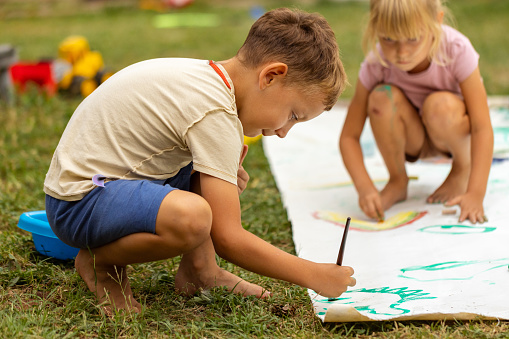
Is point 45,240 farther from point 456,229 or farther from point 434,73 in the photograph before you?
point 434,73

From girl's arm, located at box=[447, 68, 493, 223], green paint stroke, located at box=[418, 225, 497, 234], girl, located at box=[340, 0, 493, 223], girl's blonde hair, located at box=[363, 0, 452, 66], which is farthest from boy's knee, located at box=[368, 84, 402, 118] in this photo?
green paint stroke, located at box=[418, 225, 497, 234]

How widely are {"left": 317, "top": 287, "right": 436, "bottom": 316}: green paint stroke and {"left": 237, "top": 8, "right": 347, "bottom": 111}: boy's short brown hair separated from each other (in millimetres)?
529

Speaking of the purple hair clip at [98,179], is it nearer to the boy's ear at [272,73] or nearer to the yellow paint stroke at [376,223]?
the boy's ear at [272,73]

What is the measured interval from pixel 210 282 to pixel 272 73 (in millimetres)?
616

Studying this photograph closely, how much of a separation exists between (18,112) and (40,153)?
2.38 feet

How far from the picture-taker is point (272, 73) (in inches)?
62.1

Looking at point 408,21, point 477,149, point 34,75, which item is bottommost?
point 34,75

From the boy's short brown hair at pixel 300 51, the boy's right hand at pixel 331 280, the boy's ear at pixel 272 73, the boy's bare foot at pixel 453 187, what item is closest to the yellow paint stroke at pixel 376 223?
the boy's bare foot at pixel 453 187

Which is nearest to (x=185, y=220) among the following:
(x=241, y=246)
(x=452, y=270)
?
(x=241, y=246)

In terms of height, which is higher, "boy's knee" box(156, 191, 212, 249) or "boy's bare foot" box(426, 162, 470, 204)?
"boy's knee" box(156, 191, 212, 249)

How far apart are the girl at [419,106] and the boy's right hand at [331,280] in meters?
0.73

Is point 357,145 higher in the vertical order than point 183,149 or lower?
lower

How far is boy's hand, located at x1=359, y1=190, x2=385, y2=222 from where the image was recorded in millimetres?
2344

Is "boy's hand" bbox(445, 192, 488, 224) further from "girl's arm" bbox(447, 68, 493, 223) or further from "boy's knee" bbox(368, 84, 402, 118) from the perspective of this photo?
Answer: "boy's knee" bbox(368, 84, 402, 118)
